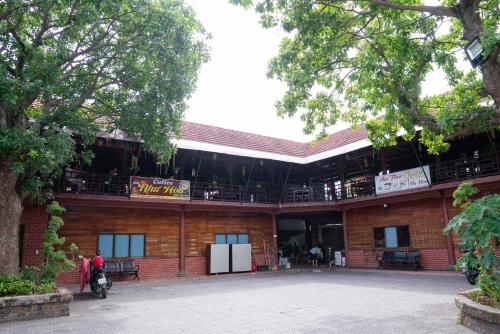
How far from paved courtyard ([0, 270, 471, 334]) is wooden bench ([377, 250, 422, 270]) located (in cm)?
336

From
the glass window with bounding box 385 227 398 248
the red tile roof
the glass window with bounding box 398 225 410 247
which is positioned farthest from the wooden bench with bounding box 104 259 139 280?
the glass window with bounding box 398 225 410 247

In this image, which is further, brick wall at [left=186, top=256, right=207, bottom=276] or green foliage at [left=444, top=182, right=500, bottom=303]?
brick wall at [left=186, top=256, right=207, bottom=276]

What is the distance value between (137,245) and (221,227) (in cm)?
423

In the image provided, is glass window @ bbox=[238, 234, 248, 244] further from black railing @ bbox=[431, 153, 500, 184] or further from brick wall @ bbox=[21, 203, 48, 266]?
black railing @ bbox=[431, 153, 500, 184]

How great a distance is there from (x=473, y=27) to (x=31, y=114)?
38.1 feet

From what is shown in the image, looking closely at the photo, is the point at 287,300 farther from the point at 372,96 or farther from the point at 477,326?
the point at 372,96

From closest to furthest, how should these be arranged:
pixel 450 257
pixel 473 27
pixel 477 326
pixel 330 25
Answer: pixel 477 326
pixel 473 27
pixel 330 25
pixel 450 257

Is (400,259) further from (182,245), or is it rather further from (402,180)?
(182,245)

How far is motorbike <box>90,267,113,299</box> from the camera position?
34.1ft

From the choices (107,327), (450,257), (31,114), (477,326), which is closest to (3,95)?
(31,114)

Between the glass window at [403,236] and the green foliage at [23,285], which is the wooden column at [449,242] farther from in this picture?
the green foliage at [23,285]

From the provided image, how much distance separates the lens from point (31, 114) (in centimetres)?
1102

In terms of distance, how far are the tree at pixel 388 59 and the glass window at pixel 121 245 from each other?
8.90 metres

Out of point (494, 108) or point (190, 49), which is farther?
point (190, 49)
